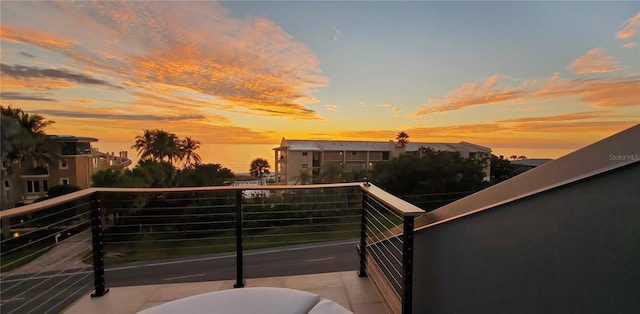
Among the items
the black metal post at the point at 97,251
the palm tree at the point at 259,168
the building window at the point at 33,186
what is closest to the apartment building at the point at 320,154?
the palm tree at the point at 259,168

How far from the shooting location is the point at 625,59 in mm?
1895

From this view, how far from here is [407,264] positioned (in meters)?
1.61

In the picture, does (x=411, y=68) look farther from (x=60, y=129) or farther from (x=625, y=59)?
(x=60, y=129)

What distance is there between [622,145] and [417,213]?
0.89m

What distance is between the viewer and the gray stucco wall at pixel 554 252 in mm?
749

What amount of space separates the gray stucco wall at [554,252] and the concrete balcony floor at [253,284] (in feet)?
2.64

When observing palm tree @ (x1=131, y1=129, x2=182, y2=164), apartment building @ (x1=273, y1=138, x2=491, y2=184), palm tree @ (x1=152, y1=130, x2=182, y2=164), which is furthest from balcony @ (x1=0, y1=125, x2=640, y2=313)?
palm tree @ (x1=152, y1=130, x2=182, y2=164)

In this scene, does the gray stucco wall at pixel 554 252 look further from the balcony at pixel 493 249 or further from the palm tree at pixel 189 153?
the palm tree at pixel 189 153

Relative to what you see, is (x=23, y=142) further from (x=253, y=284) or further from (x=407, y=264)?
(x=407, y=264)

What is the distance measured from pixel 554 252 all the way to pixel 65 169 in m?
10.3

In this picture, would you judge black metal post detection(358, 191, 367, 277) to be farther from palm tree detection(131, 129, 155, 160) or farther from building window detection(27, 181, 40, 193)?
palm tree detection(131, 129, 155, 160)

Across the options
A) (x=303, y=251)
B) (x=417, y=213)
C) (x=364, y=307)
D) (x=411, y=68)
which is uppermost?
(x=411, y=68)

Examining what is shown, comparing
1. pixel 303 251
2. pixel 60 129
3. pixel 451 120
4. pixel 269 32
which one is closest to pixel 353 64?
pixel 269 32

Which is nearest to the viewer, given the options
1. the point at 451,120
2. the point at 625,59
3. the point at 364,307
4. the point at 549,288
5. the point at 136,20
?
the point at 549,288
